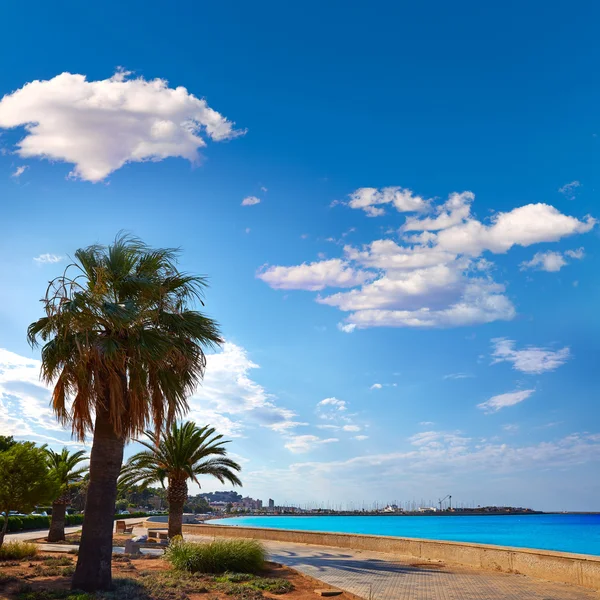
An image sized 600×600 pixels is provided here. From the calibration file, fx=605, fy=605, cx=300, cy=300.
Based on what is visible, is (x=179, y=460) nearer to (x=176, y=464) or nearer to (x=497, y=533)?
(x=176, y=464)

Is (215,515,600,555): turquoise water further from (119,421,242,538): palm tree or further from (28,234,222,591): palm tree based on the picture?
(28,234,222,591): palm tree

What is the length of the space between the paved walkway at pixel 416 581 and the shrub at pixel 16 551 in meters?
8.35

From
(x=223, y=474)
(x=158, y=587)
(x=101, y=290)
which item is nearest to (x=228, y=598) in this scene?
(x=158, y=587)

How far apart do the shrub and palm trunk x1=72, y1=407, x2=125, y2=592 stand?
7087mm

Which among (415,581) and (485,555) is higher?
(485,555)

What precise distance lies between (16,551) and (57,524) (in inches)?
483

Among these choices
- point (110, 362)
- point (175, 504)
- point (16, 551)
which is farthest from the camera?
point (175, 504)

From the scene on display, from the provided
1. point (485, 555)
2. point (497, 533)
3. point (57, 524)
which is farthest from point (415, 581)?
point (497, 533)

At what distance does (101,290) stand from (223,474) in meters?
17.6

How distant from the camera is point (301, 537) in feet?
97.5

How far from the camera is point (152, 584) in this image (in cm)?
1473

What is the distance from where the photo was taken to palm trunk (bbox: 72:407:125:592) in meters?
13.6

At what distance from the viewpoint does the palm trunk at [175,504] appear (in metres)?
Answer: 27.6

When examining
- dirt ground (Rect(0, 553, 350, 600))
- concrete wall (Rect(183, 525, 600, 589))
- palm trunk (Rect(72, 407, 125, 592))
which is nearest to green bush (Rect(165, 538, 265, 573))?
dirt ground (Rect(0, 553, 350, 600))
